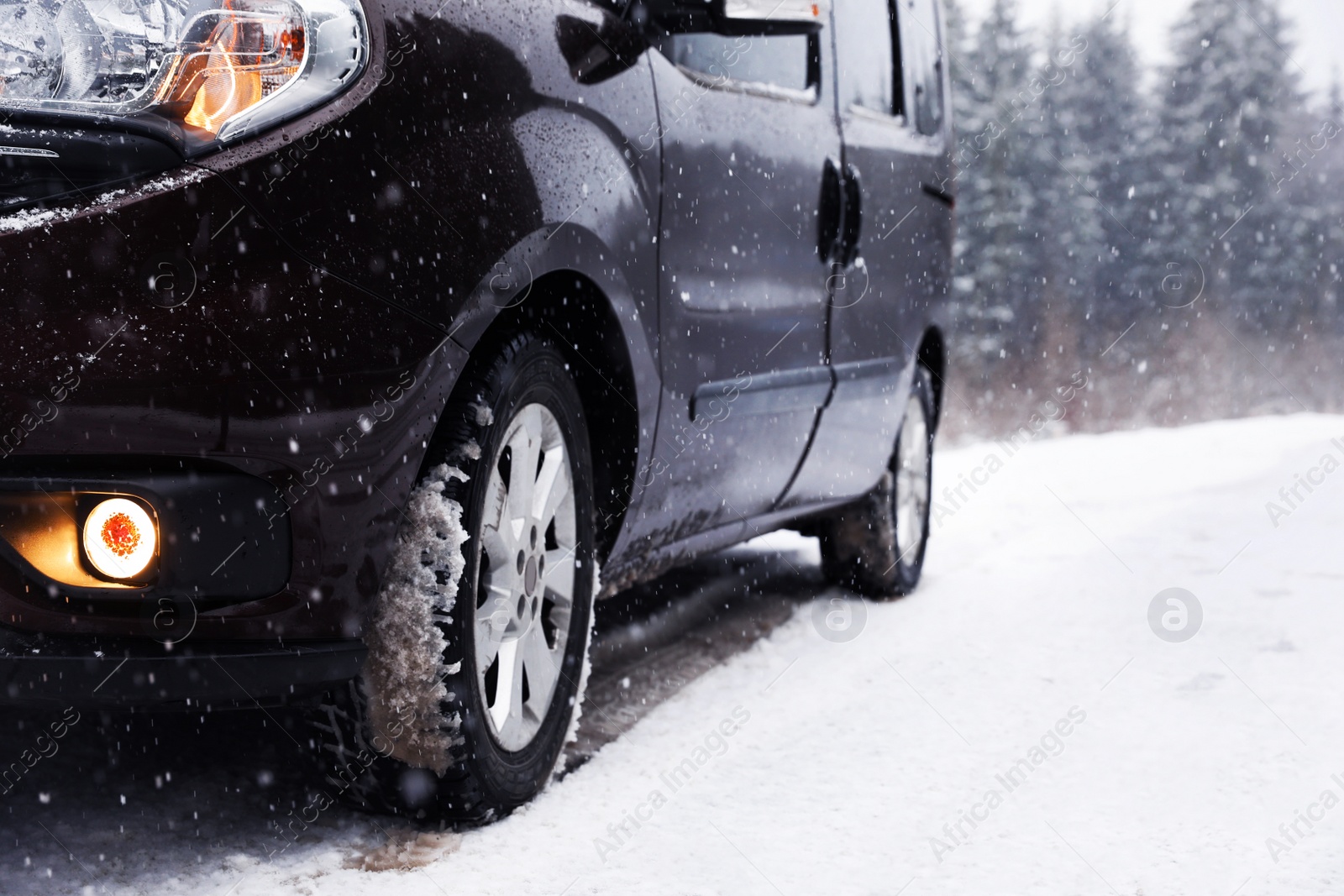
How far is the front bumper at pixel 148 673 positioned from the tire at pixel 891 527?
9.62 feet

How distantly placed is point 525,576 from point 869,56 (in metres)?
2.46

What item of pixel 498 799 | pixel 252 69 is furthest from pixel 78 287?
pixel 498 799

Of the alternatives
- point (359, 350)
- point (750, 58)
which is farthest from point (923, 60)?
point (359, 350)

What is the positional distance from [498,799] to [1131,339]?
1902 inches

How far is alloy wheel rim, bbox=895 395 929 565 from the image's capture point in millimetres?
4875

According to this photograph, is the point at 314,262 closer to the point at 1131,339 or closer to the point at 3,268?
the point at 3,268

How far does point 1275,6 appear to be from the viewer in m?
45.5

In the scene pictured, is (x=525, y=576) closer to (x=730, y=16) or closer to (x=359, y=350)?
(x=359, y=350)

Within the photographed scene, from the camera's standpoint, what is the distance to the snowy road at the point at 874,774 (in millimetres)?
2297

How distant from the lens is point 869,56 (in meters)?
4.34

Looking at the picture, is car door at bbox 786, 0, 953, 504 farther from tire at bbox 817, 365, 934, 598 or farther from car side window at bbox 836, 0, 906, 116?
tire at bbox 817, 365, 934, 598

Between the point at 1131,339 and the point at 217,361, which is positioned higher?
the point at 217,361

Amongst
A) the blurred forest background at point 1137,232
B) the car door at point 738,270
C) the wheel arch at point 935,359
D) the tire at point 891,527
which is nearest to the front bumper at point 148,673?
the car door at point 738,270

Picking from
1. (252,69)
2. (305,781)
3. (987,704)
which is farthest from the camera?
(987,704)
